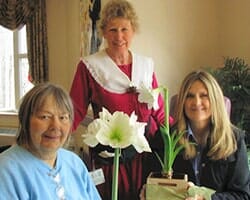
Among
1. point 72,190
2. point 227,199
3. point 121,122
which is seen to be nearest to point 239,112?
point 227,199

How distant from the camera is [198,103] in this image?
5.52 feet

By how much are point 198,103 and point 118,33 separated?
0.52 meters

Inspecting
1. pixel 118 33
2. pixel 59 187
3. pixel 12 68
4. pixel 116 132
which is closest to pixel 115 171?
pixel 116 132

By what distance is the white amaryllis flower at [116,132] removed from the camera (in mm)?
1080

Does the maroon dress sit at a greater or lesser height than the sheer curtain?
lesser

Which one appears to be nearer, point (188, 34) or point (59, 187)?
point (59, 187)

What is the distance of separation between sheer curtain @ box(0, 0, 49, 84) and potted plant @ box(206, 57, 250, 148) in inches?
90.0

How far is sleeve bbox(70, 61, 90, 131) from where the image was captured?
1.95m

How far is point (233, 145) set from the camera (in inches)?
67.2

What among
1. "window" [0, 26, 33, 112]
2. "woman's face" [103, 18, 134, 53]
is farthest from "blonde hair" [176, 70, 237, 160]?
"window" [0, 26, 33, 112]

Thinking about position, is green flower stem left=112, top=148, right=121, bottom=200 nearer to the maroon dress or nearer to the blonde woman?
the blonde woman

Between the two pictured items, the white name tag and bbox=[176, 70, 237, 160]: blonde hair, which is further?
the white name tag

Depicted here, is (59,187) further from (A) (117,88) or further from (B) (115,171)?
(A) (117,88)

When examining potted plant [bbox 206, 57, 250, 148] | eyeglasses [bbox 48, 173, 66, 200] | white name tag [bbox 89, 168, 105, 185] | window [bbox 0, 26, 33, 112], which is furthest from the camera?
window [bbox 0, 26, 33, 112]
